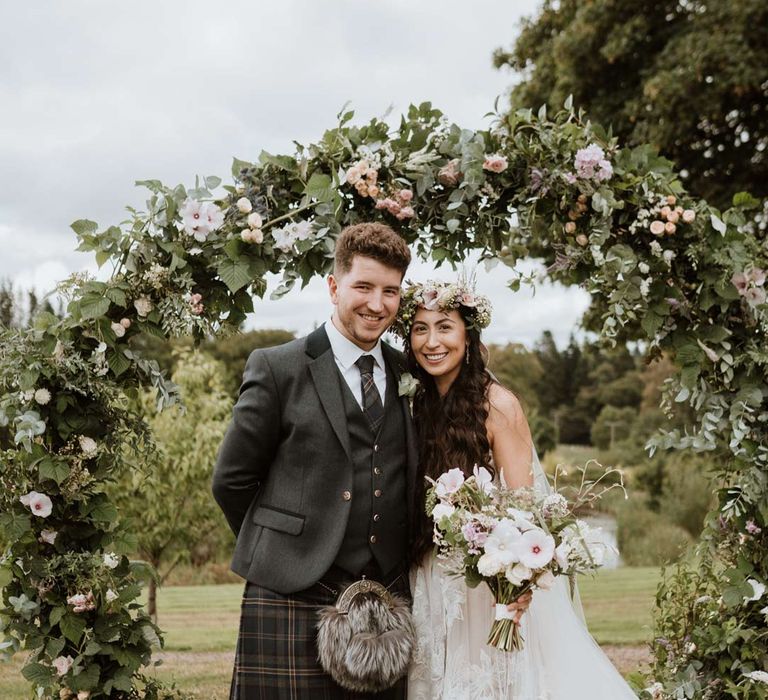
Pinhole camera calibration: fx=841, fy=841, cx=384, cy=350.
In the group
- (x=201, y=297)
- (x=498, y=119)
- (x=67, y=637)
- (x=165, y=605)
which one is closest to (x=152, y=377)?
(x=201, y=297)

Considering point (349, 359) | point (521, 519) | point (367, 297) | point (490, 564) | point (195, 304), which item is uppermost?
point (195, 304)

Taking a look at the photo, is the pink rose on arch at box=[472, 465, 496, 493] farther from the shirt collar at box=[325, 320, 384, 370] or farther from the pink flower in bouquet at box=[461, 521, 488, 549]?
the shirt collar at box=[325, 320, 384, 370]

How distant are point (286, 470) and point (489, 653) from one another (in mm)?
1134

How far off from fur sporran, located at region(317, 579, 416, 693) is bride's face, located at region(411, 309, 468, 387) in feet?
3.16

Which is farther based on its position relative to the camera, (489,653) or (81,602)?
(81,602)

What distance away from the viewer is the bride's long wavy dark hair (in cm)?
352

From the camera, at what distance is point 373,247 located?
335 cm

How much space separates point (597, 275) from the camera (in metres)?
4.23

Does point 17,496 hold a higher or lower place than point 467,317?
lower

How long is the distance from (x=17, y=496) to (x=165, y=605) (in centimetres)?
650

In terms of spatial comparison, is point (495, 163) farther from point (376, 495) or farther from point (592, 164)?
point (376, 495)

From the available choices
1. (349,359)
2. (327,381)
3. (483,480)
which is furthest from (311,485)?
(483,480)

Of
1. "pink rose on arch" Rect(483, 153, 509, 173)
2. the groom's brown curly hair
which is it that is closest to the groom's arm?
the groom's brown curly hair

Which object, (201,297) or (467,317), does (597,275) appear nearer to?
(467,317)
